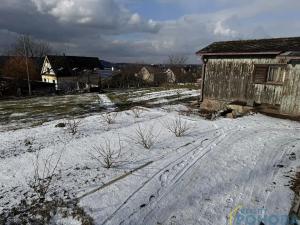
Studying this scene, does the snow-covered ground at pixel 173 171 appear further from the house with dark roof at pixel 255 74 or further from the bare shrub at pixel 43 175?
the house with dark roof at pixel 255 74

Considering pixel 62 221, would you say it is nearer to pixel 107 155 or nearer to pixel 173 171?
pixel 107 155

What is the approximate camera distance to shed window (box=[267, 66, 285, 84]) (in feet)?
37.3

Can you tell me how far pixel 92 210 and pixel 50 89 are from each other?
36.6m

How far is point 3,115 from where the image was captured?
17844mm

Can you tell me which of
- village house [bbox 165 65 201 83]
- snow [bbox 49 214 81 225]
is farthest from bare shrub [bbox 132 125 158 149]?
village house [bbox 165 65 201 83]

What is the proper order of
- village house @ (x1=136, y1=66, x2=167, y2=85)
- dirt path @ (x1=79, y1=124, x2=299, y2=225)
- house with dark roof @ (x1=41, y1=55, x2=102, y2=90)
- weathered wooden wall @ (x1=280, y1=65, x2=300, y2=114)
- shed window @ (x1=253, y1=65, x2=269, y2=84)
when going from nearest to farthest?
dirt path @ (x1=79, y1=124, x2=299, y2=225) < weathered wooden wall @ (x1=280, y1=65, x2=300, y2=114) < shed window @ (x1=253, y1=65, x2=269, y2=84) < house with dark roof @ (x1=41, y1=55, x2=102, y2=90) < village house @ (x1=136, y1=66, x2=167, y2=85)

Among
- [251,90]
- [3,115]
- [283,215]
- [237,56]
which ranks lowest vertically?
[3,115]

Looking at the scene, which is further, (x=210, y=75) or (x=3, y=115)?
(x=3, y=115)

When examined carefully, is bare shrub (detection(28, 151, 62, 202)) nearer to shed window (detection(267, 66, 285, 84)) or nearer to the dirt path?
the dirt path

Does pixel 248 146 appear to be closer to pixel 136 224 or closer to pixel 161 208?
pixel 161 208

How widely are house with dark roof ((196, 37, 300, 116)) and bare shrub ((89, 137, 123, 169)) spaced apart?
8.08 m

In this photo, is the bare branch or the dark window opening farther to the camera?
the dark window opening

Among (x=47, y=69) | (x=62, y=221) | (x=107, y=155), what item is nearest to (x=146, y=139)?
(x=107, y=155)

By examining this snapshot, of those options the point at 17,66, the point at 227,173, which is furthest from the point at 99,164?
the point at 17,66
